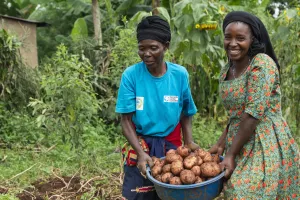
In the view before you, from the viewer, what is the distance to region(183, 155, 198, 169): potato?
108 inches

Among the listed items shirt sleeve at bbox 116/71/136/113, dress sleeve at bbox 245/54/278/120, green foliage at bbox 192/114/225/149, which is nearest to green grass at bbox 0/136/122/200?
green foliage at bbox 192/114/225/149

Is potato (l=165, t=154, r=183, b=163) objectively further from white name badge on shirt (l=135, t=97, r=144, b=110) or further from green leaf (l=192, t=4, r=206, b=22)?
green leaf (l=192, t=4, r=206, b=22)

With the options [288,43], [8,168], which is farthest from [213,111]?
[8,168]

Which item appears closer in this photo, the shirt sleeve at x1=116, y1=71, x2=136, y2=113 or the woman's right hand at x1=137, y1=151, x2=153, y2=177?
the woman's right hand at x1=137, y1=151, x2=153, y2=177

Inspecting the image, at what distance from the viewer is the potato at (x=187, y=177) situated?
8.59 feet

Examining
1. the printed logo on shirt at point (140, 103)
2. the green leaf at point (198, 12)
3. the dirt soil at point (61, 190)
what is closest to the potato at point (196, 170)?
the printed logo on shirt at point (140, 103)

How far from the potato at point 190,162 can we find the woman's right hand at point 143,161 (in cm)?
23

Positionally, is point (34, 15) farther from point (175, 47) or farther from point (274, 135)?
point (274, 135)

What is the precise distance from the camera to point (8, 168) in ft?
17.9

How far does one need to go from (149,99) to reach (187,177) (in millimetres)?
620

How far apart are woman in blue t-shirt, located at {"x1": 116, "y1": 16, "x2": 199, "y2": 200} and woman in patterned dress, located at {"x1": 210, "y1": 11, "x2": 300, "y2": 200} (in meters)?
0.38

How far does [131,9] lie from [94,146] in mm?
3880

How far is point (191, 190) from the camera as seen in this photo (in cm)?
261

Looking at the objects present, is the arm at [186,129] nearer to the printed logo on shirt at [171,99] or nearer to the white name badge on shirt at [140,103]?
the printed logo on shirt at [171,99]
